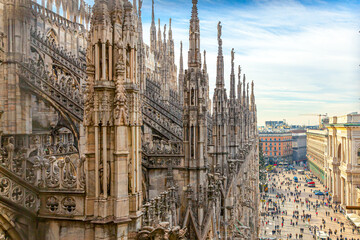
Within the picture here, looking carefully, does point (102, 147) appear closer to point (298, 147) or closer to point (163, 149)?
point (163, 149)

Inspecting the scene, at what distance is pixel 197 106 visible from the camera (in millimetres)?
13656

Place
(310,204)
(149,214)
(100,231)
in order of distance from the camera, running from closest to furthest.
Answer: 1. (100,231)
2. (149,214)
3. (310,204)

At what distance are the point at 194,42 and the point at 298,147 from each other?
122m

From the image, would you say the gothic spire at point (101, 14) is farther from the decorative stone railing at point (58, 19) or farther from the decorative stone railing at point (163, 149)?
the decorative stone railing at point (58, 19)

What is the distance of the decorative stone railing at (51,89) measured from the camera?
11664mm

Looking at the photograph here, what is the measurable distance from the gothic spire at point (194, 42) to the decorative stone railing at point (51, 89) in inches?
187

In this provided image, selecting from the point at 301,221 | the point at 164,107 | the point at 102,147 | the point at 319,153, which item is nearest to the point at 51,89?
the point at 102,147

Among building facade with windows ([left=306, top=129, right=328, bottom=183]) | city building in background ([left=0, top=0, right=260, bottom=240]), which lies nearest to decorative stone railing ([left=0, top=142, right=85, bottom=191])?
city building in background ([left=0, top=0, right=260, bottom=240])

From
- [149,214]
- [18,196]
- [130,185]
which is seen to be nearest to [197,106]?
[149,214]

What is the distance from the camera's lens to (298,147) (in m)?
128

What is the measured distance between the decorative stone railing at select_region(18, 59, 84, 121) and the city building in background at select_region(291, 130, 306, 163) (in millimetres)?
123564

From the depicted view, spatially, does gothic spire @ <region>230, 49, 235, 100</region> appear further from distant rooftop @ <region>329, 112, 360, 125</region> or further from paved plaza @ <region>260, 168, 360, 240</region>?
distant rooftop @ <region>329, 112, 360, 125</region>

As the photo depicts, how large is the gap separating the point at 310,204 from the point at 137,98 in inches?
2211

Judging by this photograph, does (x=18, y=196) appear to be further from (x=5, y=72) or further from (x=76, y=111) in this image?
(x=76, y=111)
